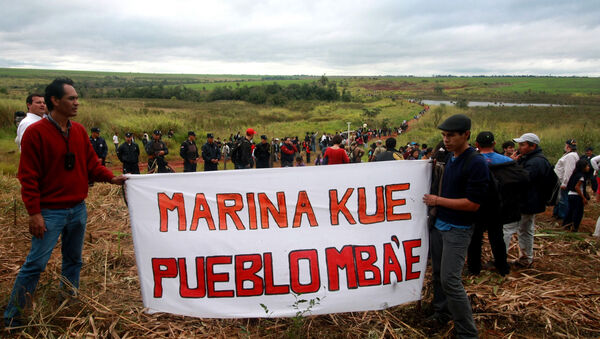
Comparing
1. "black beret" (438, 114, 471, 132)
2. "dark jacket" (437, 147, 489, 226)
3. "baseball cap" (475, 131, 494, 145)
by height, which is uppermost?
"black beret" (438, 114, 471, 132)

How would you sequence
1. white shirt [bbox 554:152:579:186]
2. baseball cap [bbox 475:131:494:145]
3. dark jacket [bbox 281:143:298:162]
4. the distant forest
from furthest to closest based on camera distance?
the distant forest
dark jacket [bbox 281:143:298:162]
white shirt [bbox 554:152:579:186]
baseball cap [bbox 475:131:494:145]

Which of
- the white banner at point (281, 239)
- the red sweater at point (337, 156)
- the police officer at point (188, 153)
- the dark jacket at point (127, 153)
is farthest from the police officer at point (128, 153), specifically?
the white banner at point (281, 239)

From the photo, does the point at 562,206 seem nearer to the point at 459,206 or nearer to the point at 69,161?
the point at 459,206

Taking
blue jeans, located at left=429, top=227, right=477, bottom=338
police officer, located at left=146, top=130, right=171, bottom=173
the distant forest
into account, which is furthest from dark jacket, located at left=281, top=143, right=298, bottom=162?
the distant forest

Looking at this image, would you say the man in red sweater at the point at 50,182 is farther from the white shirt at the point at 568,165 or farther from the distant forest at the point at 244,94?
the distant forest at the point at 244,94

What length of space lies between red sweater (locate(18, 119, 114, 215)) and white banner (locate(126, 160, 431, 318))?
1.51 ft

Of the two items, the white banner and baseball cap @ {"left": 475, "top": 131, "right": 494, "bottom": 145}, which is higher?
baseball cap @ {"left": 475, "top": 131, "right": 494, "bottom": 145}

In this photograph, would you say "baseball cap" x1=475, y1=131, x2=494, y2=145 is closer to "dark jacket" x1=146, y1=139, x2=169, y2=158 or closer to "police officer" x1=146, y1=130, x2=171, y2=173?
"police officer" x1=146, y1=130, x2=171, y2=173

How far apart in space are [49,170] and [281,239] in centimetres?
196

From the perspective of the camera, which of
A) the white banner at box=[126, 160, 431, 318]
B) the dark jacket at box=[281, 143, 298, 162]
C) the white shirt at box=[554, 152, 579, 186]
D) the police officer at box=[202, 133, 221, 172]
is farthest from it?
the dark jacket at box=[281, 143, 298, 162]

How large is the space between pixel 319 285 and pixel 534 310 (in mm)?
1974

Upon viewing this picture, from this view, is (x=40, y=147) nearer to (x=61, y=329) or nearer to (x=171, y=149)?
(x=61, y=329)

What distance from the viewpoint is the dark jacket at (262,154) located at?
1049cm

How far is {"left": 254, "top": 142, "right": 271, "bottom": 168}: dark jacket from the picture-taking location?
1049 centimetres
